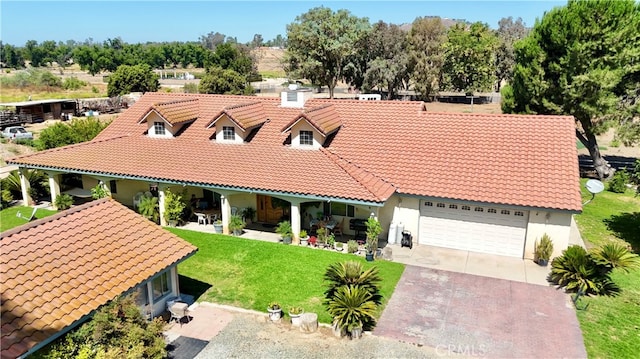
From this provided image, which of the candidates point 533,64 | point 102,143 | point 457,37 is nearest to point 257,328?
point 102,143

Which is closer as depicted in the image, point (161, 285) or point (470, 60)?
point (161, 285)

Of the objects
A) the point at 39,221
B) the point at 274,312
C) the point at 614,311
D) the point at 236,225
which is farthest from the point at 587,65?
the point at 39,221

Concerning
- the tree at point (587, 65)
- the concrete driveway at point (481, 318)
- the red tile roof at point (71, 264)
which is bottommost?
the concrete driveway at point (481, 318)

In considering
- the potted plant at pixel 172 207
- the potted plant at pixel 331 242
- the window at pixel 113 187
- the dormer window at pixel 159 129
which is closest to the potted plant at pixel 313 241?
the potted plant at pixel 331 242

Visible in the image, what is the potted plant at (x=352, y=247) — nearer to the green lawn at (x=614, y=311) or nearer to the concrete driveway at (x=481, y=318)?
the concrete driveway at (x=481, y=318)

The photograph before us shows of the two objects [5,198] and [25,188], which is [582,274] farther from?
[5,198]

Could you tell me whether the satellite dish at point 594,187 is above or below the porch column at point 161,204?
above

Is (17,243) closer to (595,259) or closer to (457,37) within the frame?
(595,259)

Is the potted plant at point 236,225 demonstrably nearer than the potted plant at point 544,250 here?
No
